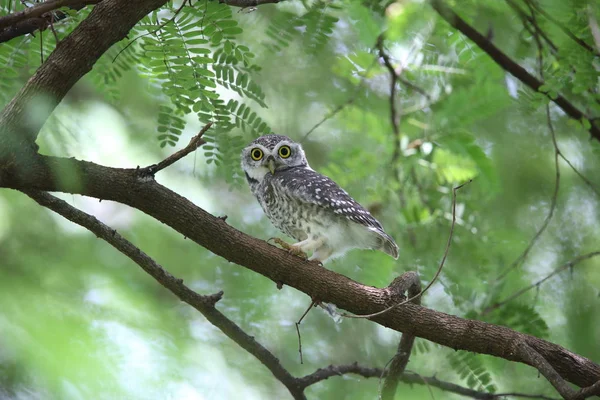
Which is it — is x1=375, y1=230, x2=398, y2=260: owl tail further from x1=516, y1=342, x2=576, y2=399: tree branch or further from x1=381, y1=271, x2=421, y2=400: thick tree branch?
x1=516, y1=342, x2=576, y2=399: tree branch

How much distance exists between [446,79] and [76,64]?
10.3 feet

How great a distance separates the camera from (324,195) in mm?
3512

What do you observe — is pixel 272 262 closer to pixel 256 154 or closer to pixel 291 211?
pixel 291 211

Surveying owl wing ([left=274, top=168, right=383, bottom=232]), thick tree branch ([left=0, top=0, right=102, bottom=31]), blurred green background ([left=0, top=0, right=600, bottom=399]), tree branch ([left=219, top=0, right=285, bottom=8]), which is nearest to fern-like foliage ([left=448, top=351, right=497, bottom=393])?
blurred green background ([left=0, top=0, right=600, bottom=399])

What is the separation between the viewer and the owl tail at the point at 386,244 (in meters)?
3.49

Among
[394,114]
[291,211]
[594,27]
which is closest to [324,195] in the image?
[291,211]

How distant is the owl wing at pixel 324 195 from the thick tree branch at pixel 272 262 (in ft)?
2.06

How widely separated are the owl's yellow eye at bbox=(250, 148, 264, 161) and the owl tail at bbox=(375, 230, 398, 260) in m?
0.83

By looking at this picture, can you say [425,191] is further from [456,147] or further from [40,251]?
[40,251]

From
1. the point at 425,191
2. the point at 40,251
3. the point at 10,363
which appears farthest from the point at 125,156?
the point at 10,363

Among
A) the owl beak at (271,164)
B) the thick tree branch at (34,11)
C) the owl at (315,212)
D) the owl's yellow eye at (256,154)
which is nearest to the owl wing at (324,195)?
the owl at (315,212)

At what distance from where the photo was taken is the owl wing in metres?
3.48

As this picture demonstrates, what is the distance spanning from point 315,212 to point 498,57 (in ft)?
5.06

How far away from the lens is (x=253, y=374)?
3.79 metres
